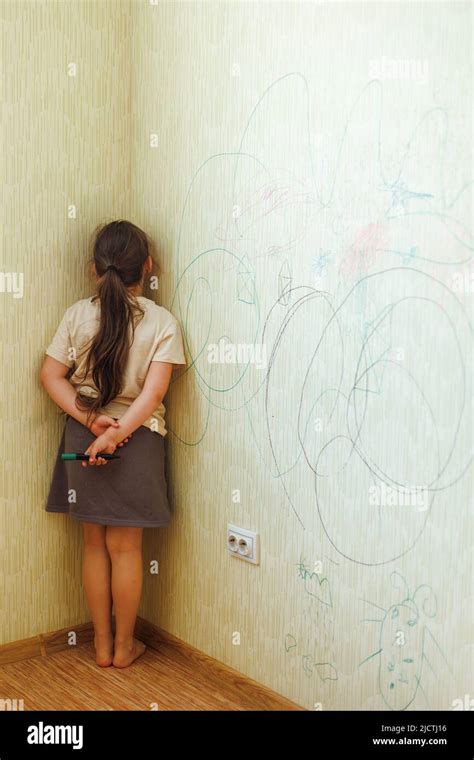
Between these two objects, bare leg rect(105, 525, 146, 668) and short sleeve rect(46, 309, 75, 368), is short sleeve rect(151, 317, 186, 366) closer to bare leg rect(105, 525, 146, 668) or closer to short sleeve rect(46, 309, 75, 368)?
short sleeve rect(46, 309, 75, 368)

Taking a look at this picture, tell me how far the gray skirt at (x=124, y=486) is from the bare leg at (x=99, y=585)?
112 mm

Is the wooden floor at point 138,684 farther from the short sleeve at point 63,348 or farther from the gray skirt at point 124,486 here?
the short sleeve at point 63,348

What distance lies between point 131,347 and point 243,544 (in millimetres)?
655

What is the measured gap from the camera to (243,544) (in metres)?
2.12

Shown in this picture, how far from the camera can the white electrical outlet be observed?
2.07m

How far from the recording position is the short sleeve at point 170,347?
2.26m

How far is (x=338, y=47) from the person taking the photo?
1803mm

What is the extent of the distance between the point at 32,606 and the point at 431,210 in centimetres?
168

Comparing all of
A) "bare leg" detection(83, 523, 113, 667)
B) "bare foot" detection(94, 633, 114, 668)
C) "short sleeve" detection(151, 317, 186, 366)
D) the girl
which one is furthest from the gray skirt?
"bare foot" detection(94, 633, 114, 668)

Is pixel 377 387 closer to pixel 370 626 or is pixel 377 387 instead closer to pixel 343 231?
pixel 343 231

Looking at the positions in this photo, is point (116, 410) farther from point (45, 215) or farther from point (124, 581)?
point (45, 215)

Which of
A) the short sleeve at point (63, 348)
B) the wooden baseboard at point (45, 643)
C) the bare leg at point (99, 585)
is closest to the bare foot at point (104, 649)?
the bare leg at point (99, 585)

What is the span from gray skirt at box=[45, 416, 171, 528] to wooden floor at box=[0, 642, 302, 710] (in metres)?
0.44

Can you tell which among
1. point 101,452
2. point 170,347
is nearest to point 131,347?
point 170,347
